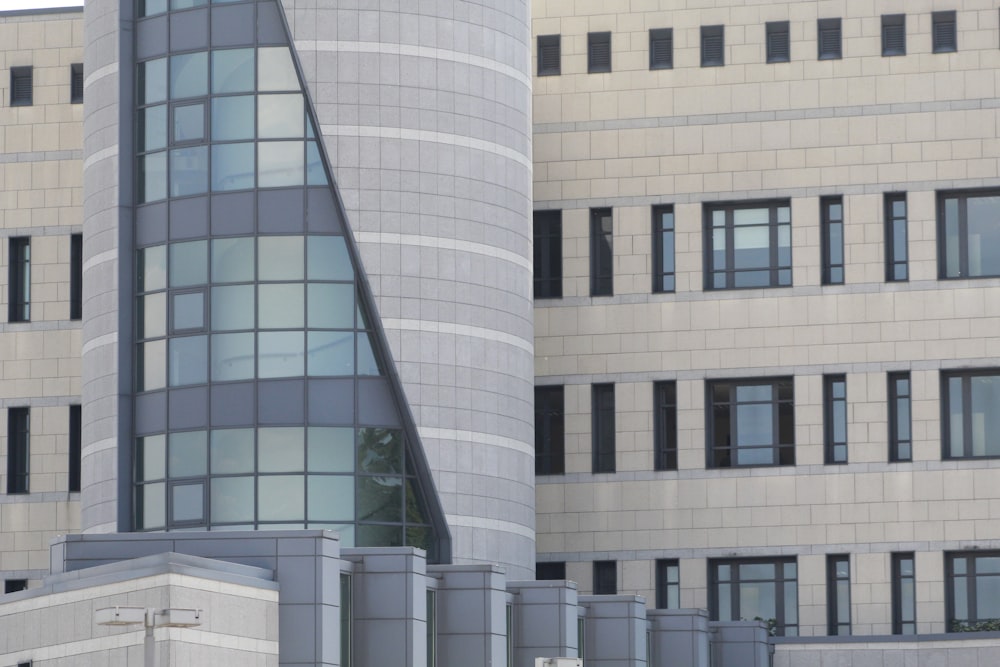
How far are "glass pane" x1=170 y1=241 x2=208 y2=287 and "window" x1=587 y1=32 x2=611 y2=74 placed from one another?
15678 mm

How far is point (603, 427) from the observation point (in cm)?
6088

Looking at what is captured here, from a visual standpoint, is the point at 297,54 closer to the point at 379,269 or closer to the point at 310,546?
the point at 379,269

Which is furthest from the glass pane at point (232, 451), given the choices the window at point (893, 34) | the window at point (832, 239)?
the window at point (893, 34)

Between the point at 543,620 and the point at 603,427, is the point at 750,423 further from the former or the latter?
the point at 543,620

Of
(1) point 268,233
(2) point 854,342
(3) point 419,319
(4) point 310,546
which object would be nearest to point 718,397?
(2) point 854,342

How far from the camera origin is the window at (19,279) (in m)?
62.1

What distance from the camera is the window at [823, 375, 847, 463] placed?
194 ft

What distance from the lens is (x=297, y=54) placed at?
2034 inches

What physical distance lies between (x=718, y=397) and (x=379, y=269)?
512 inches

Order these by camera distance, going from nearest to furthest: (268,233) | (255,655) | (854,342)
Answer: (255,655) < (268,233) < (854,342)

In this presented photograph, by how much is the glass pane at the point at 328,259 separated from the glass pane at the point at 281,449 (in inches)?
146

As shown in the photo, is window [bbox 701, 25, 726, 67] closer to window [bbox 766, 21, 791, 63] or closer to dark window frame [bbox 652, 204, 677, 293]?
window [bbox 766, 21, 791, 63]

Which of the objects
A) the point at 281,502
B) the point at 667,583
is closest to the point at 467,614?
the point at 281,502

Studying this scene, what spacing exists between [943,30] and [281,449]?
2326 cm
